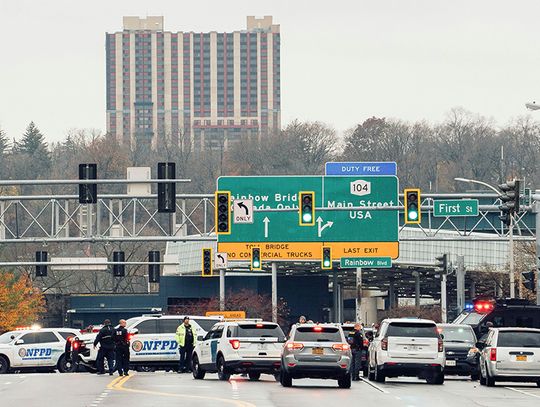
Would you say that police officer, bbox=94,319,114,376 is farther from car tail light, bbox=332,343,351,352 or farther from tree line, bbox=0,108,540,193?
tree line, bbox=0,108,540,193

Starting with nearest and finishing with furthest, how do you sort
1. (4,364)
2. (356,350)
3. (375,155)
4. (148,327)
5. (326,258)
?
(356,350) → (148,327) → (4,364) → (326,258) → (375,155)

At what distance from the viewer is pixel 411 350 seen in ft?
133

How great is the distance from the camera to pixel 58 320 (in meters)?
129

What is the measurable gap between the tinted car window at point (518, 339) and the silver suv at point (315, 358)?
416cm

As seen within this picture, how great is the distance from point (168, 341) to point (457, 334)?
9396mm

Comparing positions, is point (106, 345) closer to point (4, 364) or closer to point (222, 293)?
point (4, 364)

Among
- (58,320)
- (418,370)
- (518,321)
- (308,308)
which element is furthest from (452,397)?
(58,320)

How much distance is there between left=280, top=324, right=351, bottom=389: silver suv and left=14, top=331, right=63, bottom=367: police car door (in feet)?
54.8

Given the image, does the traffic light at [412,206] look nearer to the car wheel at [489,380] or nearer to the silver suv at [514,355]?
the car wheel at [489,380]

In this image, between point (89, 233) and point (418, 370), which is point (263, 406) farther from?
point (89, 233)

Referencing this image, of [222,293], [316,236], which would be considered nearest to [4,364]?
[316,236]

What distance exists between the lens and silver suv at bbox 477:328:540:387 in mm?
39719

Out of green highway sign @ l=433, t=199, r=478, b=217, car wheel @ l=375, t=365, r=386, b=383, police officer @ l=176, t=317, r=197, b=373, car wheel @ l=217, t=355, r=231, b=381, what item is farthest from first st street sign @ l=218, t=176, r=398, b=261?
car wheel @ l=217, t=355, r=231, b=381

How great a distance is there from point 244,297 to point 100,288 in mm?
46875
